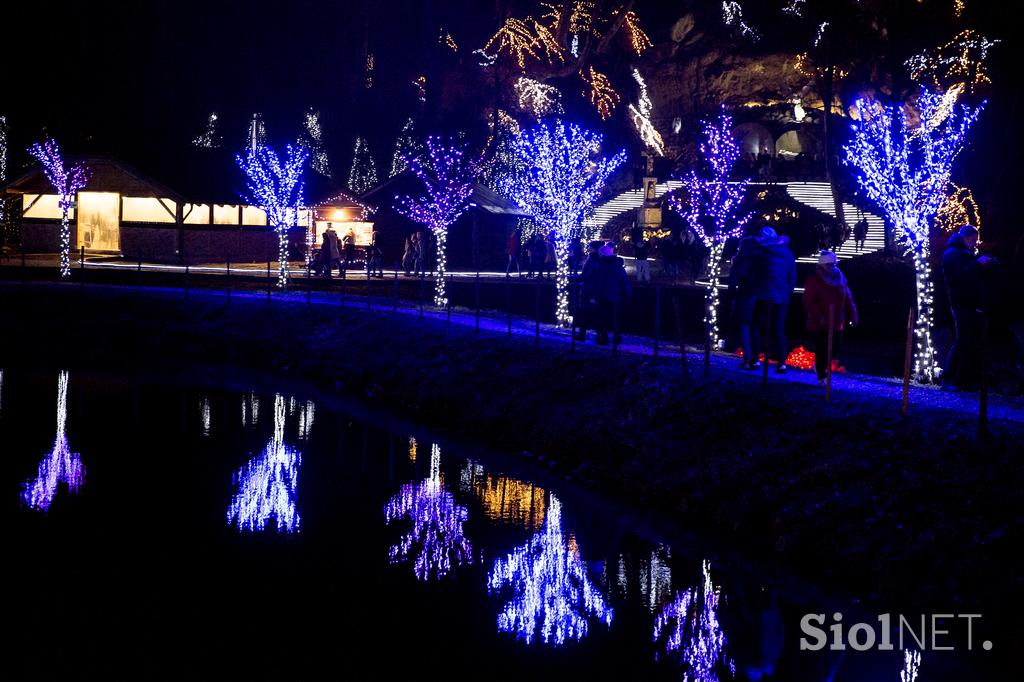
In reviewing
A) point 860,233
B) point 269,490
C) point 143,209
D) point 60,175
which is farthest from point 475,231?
point 269,490

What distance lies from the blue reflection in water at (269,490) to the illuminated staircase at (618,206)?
160 ft

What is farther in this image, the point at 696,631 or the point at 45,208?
the point at 45,208

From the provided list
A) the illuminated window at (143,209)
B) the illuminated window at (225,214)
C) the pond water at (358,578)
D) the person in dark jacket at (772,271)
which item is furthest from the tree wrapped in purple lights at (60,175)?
the person in dark jacket at (772,271)

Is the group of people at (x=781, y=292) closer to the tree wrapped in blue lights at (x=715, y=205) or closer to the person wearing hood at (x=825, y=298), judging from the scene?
the person wearing hood at (x=825, y=298)

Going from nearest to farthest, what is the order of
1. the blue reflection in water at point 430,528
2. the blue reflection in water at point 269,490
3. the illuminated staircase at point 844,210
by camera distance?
the blue reflection in water at point 430,528 → the blue reflection in water at point 269,490 → the illuminated staircase at point 844,210

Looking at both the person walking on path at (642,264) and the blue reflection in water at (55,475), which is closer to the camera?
the blue reflection in water at (55,475)

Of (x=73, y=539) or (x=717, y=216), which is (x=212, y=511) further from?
(x=717, y=216)

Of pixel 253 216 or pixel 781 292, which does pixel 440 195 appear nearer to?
pixel 781 292

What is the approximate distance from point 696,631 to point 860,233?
1938 inches

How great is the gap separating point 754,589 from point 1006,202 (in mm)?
38809

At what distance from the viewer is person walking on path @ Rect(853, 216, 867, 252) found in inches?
2217

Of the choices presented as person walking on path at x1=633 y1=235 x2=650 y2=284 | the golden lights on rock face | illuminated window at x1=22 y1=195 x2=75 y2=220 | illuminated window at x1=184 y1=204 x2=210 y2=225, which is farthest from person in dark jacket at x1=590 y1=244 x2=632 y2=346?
the golden lights on rock face

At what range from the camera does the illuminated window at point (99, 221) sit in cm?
5447

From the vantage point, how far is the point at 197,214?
54625mm
